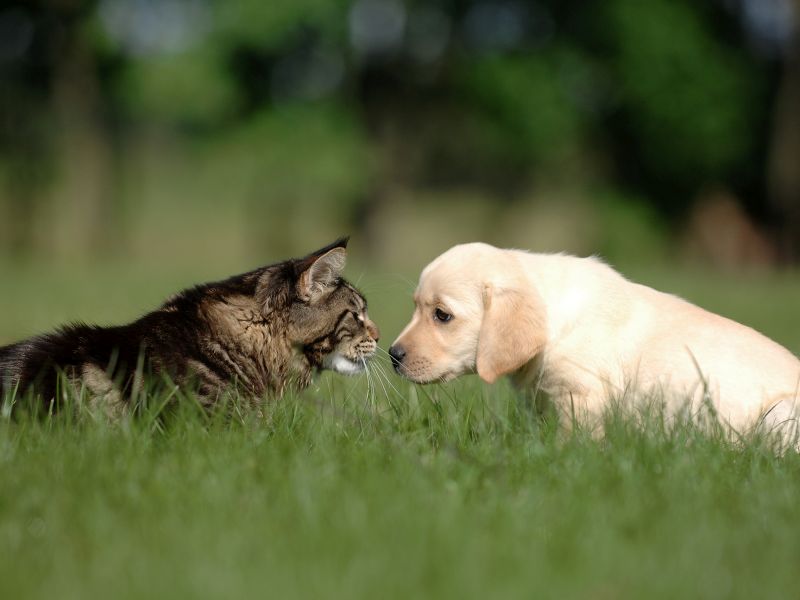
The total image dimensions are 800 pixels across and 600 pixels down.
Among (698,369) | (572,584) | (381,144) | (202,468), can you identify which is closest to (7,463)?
(202,468)

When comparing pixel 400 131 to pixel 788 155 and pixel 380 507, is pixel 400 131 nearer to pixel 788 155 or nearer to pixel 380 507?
pixel 788 155

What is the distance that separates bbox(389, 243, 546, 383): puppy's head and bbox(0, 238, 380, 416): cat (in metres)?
0.38

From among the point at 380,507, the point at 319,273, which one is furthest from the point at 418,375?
the point at 380,507

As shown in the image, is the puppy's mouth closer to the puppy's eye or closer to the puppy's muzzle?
the puppy's muzzle

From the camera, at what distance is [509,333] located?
4512mm

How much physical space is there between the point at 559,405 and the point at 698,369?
68 centimetres

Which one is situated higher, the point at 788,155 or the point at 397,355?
the point at 788,155

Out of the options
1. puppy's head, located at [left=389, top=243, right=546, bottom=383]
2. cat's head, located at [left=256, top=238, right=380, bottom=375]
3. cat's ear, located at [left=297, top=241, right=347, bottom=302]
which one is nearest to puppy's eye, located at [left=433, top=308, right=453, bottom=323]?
puppy's head, located at [left=389, top=243, right=546, bottom=383]

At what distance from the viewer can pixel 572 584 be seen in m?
2.61

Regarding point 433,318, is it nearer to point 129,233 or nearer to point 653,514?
point 653,514

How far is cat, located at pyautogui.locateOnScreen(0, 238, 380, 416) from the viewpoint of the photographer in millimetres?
4156

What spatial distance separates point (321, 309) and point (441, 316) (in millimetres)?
611

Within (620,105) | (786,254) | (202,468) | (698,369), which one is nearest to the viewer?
(202,468)

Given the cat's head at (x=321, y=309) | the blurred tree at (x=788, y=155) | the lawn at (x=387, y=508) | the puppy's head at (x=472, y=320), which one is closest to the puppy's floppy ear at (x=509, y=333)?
the puppy's head at (x=472, y=320)
